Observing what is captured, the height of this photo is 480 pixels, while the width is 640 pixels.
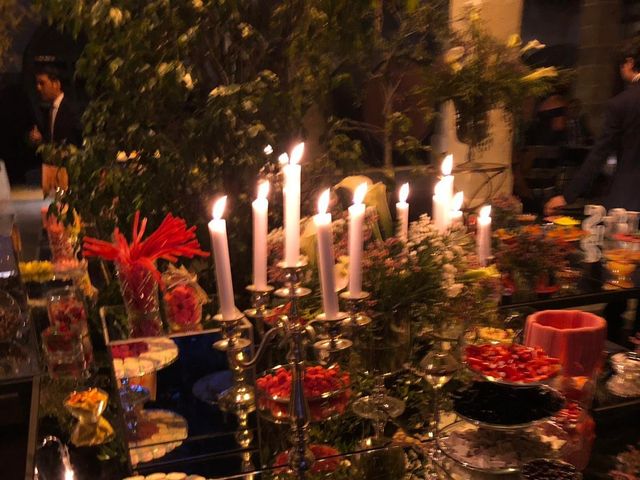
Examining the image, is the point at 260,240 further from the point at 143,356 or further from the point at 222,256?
the point at 143,356

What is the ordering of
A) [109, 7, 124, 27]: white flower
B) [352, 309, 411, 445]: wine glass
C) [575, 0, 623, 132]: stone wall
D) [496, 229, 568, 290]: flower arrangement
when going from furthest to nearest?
1. [575, 0, 623, 132]: stone wall
2. [496, 229, 568, 290]: flower arrangement
3. [109, 7, 124, 27]: white flower
4. [352, 309, 411, 445]: wine glass

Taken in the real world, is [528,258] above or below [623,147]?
below

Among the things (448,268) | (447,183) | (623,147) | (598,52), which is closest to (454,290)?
(448,268)

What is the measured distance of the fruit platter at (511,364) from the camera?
1090 millimetres

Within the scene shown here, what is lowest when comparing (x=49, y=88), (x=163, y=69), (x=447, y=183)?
(x=447, y=183)

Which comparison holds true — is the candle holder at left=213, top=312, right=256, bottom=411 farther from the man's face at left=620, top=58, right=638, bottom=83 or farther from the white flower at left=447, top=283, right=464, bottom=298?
the man's face at left=620, top=58, right=638, bottom=83

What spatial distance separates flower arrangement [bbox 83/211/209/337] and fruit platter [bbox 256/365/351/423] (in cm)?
25

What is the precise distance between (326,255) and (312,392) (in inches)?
12.9

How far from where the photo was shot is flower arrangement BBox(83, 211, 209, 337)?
114 centimetres

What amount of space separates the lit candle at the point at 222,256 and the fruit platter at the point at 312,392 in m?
0.21

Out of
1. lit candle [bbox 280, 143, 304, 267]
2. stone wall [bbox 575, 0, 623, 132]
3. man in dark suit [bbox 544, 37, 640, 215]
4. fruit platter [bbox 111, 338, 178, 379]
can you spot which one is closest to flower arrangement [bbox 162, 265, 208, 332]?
fruit platter [bbox 111, 338, 178, 379]

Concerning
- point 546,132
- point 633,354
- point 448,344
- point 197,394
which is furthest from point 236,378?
point 546,132

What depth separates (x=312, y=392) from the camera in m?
1.11

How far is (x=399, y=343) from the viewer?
1.21 metres
